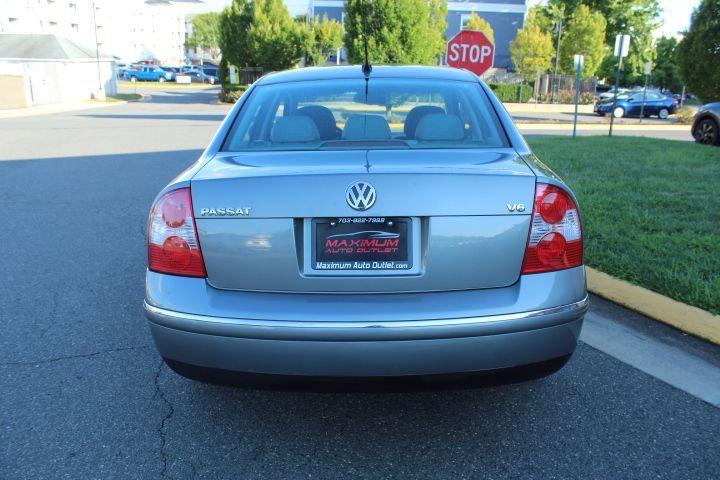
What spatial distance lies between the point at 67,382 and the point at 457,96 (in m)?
2.67

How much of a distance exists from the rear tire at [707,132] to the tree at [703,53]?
6.55 ft

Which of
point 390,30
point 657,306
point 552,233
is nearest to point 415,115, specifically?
point 552,233

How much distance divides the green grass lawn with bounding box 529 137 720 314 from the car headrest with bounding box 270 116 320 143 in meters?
2.77

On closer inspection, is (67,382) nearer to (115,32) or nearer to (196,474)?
(196,474)

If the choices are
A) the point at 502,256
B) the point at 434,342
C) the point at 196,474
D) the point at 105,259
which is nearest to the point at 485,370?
the point at 434,342

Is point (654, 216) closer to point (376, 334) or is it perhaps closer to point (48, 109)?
point (376, 334)

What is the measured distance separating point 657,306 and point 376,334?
8.96 ft


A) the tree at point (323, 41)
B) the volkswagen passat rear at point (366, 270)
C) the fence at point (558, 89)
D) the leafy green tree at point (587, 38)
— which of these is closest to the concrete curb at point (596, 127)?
the fence at point (558, 89)

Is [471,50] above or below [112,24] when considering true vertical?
below

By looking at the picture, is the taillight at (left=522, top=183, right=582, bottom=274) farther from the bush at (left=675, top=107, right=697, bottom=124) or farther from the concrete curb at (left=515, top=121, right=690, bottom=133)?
the bush at (left=675, top=107, right=697, bottom=124)

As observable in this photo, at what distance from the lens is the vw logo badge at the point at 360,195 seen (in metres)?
2.30

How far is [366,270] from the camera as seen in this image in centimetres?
236

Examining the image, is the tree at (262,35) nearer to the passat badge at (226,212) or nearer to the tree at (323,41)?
the tree at (323,41)

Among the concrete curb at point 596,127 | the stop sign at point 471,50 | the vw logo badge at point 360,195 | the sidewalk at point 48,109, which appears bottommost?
the concrete curb at point 596,127
